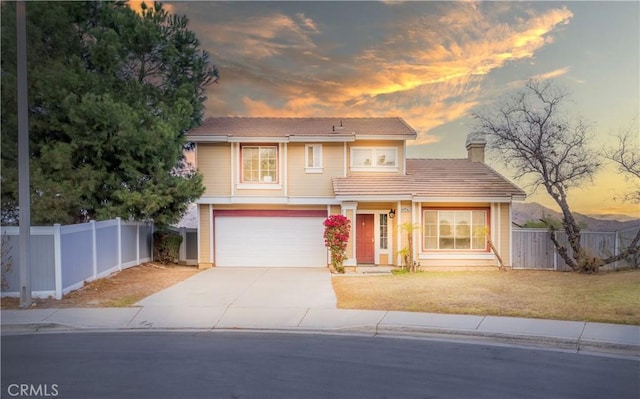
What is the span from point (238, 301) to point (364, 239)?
9637 millimetres

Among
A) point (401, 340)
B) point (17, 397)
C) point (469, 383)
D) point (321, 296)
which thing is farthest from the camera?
point (321, 296)

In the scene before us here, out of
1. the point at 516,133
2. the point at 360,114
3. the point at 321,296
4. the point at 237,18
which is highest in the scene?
the point at 237,18

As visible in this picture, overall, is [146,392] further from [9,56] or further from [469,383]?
[9,56]

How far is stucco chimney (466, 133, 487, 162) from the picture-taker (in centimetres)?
2505

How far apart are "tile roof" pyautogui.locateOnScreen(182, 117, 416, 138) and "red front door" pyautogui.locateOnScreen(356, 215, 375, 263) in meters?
3.89

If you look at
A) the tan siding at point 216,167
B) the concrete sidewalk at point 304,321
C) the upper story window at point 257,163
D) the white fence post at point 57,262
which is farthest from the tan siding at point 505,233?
the white fence post at point 57,262

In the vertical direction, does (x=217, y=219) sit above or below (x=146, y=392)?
above

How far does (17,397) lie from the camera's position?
20.3 feet

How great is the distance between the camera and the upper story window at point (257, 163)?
21.7 m

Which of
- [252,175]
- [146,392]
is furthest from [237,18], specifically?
[146,392]

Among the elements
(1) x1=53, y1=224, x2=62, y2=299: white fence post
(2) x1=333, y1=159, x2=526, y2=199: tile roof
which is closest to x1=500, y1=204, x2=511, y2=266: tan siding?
(2) x1=333, y1=159, x2=526, y2=199: tile roof

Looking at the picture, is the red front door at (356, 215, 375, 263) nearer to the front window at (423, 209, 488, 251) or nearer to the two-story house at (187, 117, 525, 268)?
the two-story house at (187, 117, 525, 268)

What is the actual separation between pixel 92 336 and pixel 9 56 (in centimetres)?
1315

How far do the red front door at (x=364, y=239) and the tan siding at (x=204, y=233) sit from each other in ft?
22.0
